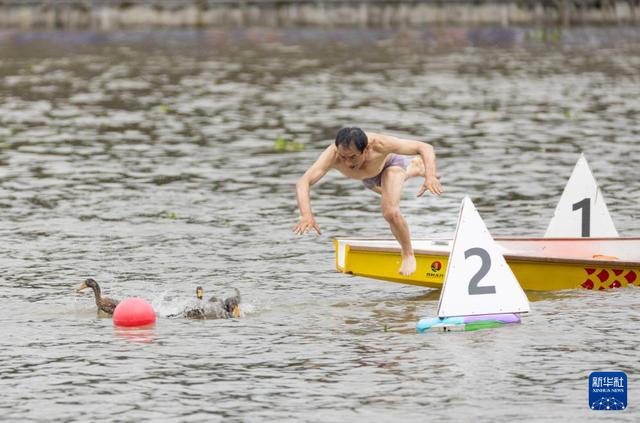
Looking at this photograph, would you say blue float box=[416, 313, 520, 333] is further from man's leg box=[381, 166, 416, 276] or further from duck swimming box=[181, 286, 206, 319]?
duck swimming box=[181, 286, 206, 319]

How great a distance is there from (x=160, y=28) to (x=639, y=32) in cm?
2427

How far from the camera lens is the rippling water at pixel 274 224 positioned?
17.7 metres

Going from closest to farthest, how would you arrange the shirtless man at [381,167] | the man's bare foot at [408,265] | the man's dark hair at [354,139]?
the shirtless man at [381,167] < the man's dark hair at [354,139] < the man's bare foot at [408,265]

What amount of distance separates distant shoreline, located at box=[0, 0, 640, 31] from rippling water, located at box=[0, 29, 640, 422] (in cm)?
1446

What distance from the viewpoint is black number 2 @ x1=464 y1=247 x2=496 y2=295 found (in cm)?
2031

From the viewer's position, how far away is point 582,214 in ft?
82.1

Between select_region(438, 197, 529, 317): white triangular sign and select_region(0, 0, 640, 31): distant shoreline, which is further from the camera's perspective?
select_region(0, 0, 640, 31): distant shoreline

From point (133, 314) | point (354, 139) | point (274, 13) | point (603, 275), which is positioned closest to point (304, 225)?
point (354, 139)

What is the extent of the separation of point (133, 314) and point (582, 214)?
795 centimetres

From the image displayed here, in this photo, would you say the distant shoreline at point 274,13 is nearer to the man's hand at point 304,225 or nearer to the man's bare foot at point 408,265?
the man's bare foot at point 408,265

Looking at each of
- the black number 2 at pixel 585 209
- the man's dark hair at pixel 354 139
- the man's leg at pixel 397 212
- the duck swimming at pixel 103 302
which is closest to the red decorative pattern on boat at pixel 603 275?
the black number 2 at pixel 585 209

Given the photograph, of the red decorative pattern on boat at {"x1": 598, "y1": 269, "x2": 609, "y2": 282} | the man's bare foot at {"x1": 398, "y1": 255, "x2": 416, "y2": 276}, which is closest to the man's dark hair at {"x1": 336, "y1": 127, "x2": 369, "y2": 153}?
the man's bare foot at {"x1": 398, "y1": 255, "x2": 416, "y2": 276}

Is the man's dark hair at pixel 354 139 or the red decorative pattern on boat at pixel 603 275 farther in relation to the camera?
the red decorative pattern on boat at pixel 603 275

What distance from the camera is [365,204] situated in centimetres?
3247
